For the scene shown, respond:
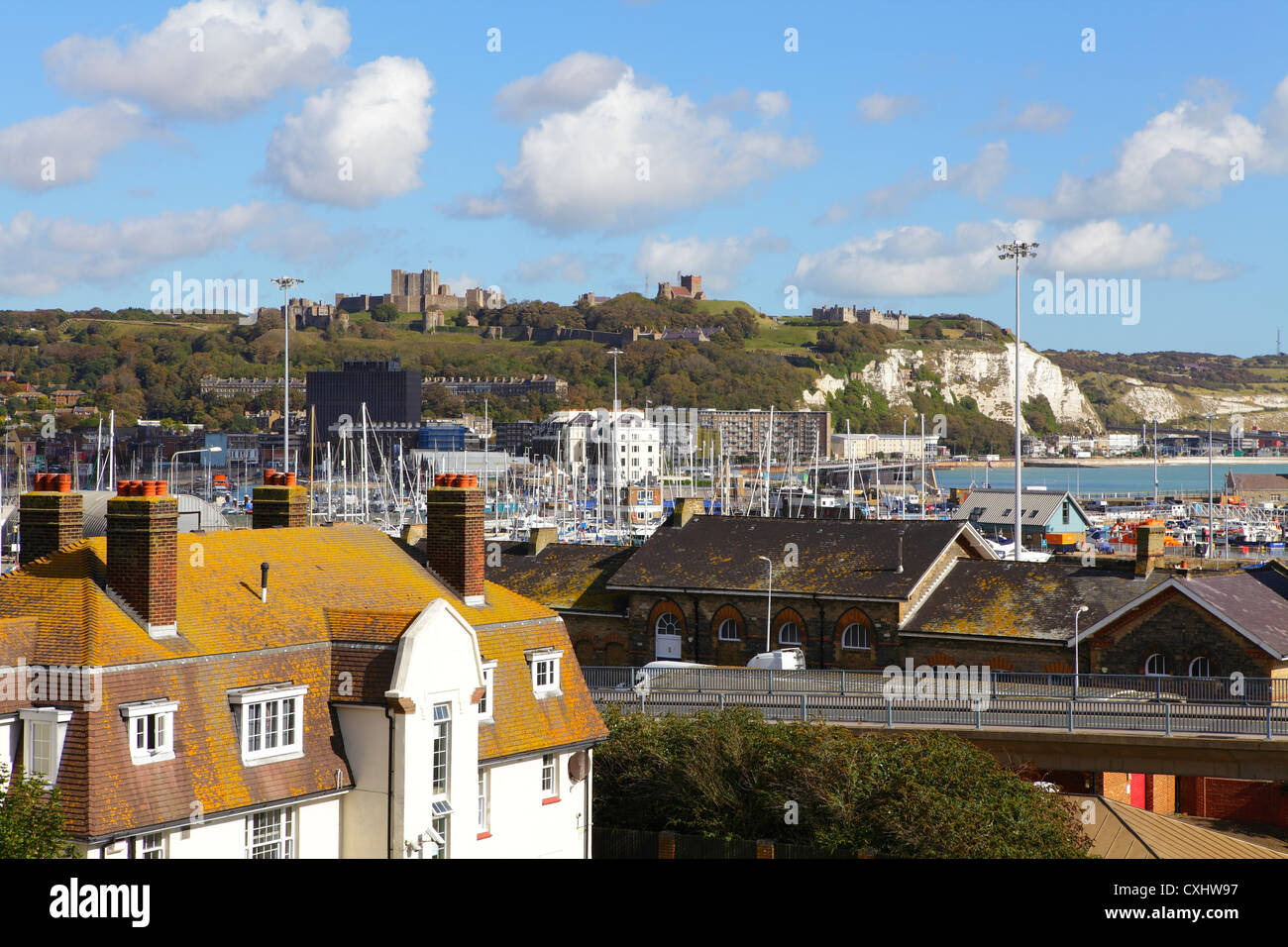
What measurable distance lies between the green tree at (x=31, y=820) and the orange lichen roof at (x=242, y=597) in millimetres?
1831

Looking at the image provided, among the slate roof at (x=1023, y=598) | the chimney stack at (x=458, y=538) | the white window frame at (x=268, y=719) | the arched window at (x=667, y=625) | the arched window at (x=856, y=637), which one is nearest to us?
the white window frame at (x=268, y=719)

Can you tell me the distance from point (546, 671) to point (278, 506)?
6.85m

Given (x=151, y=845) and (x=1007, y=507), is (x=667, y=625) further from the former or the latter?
(x=1007, y=507)

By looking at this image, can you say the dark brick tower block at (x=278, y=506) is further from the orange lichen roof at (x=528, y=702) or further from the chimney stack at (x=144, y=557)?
the chimney stack at (x=144, y=557)

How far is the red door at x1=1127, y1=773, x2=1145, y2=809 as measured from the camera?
37.8m

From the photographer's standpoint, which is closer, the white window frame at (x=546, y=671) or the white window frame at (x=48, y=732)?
the white window frame at (x=48, y=732)

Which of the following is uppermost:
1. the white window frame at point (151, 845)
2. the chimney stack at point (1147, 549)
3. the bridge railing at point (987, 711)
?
the chimney stack at point (1147, 549)

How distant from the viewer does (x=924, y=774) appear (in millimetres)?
26969

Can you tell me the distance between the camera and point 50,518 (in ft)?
→ 78.2

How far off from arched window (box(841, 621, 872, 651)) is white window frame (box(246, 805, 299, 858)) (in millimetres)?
26433

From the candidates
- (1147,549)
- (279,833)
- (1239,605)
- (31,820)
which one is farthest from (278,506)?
(1147,549)

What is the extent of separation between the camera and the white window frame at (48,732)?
18.5 m

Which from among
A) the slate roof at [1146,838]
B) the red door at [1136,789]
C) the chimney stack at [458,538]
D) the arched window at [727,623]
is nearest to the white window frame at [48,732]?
the chimney stack at [458,538]
